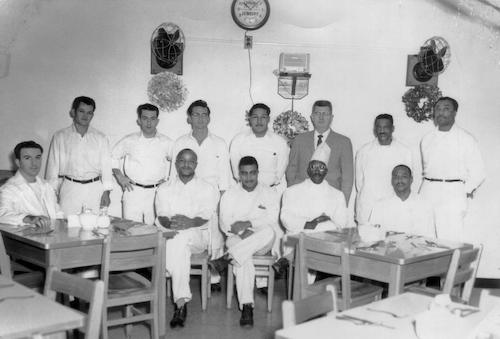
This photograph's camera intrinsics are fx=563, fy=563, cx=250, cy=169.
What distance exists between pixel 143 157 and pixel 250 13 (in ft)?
7.00

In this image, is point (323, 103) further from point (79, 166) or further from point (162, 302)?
point (162, 302)

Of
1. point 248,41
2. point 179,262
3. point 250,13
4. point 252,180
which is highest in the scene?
point 250,13

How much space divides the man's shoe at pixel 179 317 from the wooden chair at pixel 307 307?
94.0 inches

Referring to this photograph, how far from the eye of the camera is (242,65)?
6.62 metres

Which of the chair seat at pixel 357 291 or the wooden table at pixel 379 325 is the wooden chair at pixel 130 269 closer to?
the chair seat at pixel 357 291

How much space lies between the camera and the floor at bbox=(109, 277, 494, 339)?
14.3 ft

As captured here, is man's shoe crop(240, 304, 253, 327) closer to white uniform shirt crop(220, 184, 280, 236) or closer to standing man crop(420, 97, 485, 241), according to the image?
white uniform shirt crop(220, 184, 280, 236)

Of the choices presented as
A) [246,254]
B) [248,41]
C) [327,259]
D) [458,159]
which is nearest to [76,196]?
[246,254]

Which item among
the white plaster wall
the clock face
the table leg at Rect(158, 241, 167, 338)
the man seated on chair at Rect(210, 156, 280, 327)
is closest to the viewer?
the table leg at Rect(158, 241, 167, 338)

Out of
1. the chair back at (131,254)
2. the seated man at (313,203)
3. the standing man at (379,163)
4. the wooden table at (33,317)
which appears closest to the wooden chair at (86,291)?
the wooden table at (33,317)

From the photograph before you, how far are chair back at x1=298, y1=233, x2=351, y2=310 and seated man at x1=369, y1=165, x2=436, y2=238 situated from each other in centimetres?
145

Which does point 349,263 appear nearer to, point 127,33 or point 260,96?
point 260,96

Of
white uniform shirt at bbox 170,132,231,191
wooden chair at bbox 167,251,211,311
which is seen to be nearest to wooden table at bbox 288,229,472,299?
wooden chair at bbox 167,251,211,311

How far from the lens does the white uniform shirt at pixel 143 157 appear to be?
5.85 m
